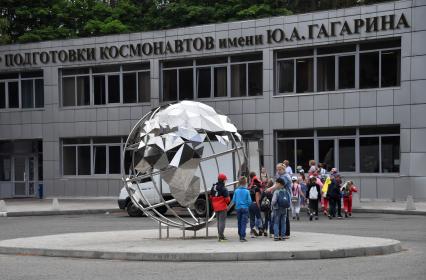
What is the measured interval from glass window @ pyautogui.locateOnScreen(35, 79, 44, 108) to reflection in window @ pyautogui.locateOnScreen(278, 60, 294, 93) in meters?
14.2

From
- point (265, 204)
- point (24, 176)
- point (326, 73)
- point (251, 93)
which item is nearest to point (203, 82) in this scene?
point (251, 93)

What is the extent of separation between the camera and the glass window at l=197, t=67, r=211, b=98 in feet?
131

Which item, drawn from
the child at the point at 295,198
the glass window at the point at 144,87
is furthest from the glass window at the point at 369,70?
the glass window at the point at 144,87

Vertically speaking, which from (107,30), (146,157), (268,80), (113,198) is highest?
(107,30)

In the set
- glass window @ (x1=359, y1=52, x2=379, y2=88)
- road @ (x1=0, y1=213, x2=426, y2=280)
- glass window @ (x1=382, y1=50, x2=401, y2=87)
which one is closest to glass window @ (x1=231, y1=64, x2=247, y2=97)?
glass window @ (x1=359, y1=52, x2=379, y2=88)

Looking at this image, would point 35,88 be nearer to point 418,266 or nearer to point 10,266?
point 10,266

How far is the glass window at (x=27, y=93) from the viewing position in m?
44.5

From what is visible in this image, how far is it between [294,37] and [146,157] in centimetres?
1941

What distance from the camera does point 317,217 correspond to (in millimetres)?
27391

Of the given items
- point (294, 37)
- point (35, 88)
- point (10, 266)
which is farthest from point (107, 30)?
point (10, 266)

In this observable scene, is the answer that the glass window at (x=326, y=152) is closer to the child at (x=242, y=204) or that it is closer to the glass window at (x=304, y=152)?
the glass window at (x=304, y=152)

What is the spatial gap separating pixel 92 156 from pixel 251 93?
993cm

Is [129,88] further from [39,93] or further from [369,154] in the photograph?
[369,154]

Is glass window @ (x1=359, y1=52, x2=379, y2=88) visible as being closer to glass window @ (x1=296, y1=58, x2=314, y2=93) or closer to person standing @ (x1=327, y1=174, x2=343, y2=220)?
glass window @ (x1=296, y1=58, x2=314, y2=93)
